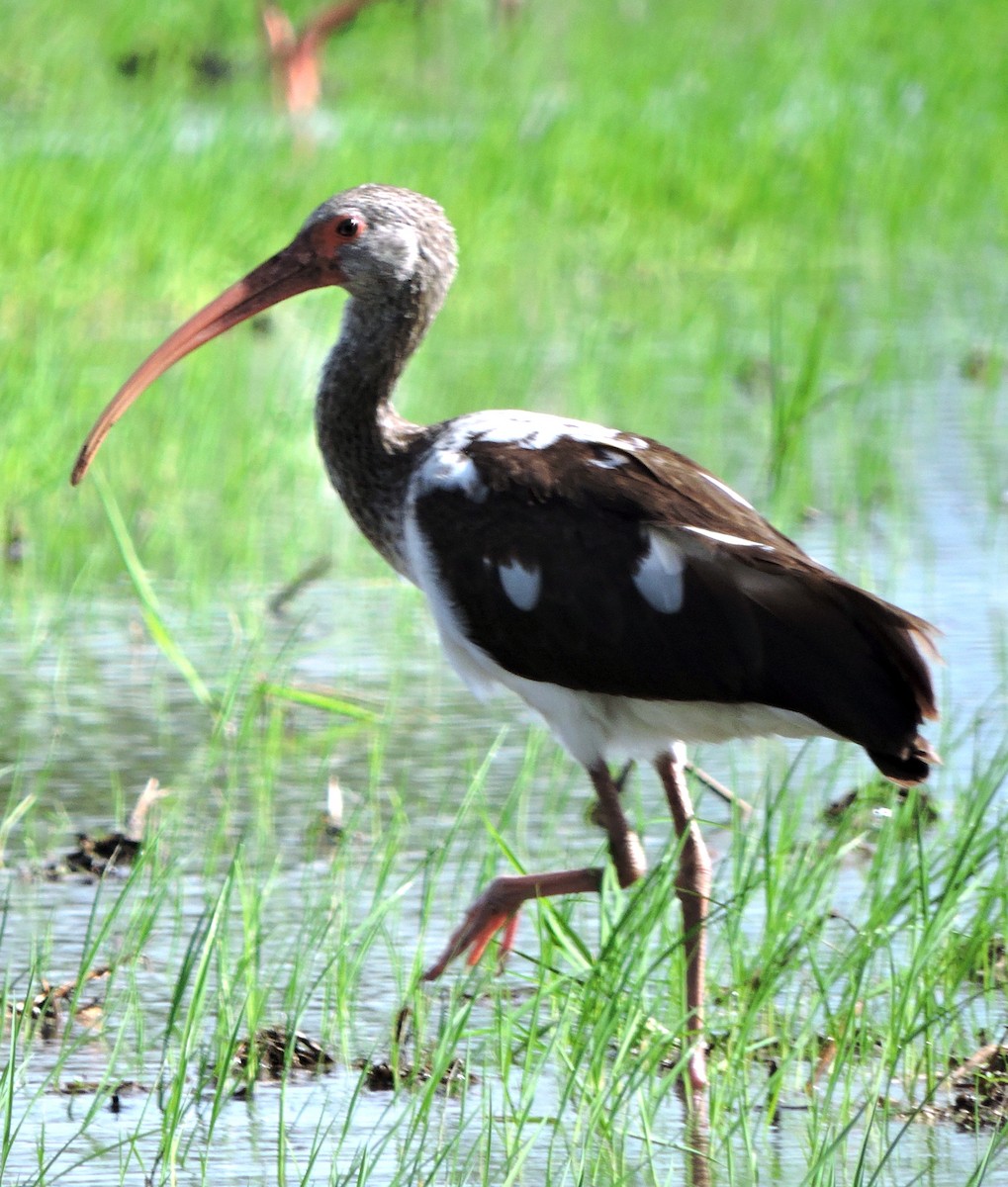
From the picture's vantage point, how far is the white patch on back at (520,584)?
184 inches

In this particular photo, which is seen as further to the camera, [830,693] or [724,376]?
[724,376]

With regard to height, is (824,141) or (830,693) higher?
(824,141)

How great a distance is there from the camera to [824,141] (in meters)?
14.5

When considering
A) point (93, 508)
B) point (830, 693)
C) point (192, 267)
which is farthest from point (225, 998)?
point (192, 267)

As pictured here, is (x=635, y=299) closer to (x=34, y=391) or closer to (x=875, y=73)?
(x=34, y=391)

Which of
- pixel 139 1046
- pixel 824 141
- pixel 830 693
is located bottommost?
pixel 139 1046

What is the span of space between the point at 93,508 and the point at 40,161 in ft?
13.6

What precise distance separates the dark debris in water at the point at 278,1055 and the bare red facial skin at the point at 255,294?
151cm

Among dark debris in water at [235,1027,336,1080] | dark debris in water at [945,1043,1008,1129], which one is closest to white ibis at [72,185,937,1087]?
dark debris in water at [235,1027,336,1080]

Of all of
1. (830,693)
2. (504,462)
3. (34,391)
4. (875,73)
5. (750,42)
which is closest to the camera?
(830,693)

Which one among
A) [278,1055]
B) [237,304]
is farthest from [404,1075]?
A: [237,304]

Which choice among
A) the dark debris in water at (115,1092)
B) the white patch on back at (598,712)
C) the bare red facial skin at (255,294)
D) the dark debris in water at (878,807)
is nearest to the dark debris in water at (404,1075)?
the dark debris in water at (115,1092)

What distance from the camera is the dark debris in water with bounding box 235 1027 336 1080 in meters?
4.20

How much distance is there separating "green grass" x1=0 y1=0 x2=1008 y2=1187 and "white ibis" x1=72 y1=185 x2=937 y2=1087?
0.54ft
